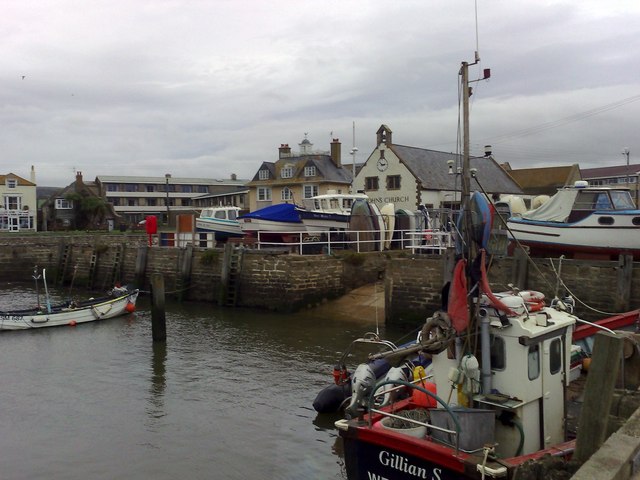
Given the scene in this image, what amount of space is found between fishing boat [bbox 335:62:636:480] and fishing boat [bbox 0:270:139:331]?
645 inches

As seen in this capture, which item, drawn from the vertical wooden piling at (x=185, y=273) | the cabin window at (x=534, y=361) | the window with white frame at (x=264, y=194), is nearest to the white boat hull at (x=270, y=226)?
the vertical wooden piling at (x=185, y=273)

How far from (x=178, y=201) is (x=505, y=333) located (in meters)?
77.9

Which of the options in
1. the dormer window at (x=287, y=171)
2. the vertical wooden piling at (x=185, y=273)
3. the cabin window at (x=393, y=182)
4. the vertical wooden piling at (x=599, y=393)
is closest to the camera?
the vertical wooden piling at (x=599, y=393)

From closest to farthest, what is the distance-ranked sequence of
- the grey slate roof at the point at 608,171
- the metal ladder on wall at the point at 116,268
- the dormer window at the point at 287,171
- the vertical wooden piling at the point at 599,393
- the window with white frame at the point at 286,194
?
1. the vertical wooden piling at the point at 599,393
2. the metal ladder on wall at the point at 116,268
3. the window with white frame at the point at 286,194
4. the dormer window at the point at 287,171
5. the grey slate roof at the point at 608,171

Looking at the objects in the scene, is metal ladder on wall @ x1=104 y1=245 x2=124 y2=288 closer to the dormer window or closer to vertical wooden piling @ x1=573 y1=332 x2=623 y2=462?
the dormer window

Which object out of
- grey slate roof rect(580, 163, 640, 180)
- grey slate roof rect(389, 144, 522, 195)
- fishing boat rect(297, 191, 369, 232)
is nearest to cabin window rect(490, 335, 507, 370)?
fishing boat rect(297, 191, 369, 232)

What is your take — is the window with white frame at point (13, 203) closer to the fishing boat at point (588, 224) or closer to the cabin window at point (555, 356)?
the fishing boat at point (588, 224)

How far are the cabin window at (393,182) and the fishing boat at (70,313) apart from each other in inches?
781

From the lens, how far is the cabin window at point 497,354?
7246mm

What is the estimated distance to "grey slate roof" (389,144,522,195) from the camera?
124ft

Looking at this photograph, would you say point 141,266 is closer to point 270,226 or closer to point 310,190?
point 270,226

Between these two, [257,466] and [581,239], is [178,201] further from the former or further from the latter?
[257,466]

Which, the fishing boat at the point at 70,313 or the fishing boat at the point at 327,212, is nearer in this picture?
the fishing boat at the point at 70,313

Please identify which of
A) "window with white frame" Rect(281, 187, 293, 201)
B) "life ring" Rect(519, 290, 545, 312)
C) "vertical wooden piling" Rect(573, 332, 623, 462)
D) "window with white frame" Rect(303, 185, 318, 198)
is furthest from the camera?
"window with white frame" Rect(281, 187, 293, 201)
